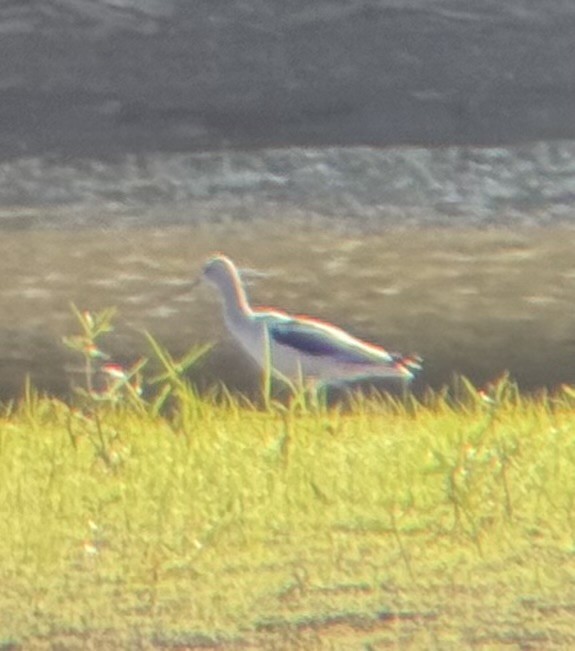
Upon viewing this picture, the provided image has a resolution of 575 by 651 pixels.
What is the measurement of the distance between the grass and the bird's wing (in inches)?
25.3

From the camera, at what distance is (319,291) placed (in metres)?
8.87

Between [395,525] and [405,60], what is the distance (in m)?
6.77

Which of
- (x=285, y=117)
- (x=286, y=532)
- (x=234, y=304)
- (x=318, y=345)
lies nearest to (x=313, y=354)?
(x=318, y=345)

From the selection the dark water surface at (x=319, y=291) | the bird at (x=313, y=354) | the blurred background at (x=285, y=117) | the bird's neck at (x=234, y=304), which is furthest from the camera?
the blurred background at (x=285, y=117)

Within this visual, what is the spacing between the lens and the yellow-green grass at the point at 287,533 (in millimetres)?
3771

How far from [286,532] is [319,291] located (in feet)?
14.8

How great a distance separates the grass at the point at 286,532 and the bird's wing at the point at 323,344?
0.64 metres

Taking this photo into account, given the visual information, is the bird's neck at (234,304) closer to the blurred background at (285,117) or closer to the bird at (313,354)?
the bird at (313,354)

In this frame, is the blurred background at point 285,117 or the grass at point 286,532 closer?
the grass at point 286,532

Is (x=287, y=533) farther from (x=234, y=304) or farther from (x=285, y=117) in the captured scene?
(x=285, y=117)

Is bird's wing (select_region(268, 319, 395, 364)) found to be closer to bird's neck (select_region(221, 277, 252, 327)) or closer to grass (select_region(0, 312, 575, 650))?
bird's neck (select_region(221, 277, 252, 327))

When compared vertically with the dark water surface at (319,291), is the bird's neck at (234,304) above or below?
below

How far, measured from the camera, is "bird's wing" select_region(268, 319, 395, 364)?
20.8 ft

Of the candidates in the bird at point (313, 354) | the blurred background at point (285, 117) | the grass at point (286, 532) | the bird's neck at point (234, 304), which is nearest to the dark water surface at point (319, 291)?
the blurred background at point (285, 117)
